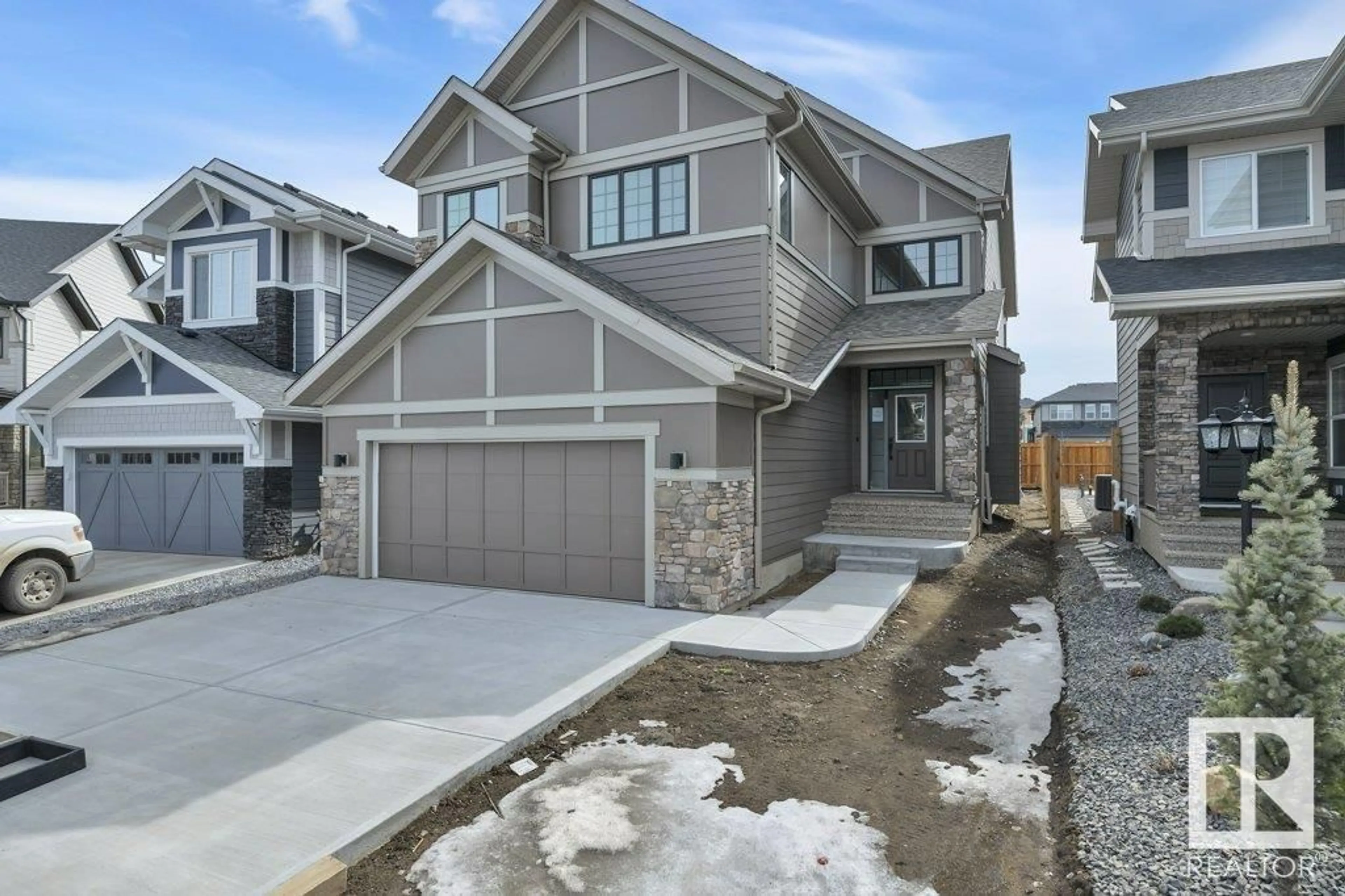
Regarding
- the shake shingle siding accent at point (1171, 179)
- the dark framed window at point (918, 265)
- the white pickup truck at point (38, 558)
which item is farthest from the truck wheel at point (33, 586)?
the shake shingle siding accent at point (1171, 179)

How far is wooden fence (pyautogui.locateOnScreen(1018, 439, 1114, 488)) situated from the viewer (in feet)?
77.9

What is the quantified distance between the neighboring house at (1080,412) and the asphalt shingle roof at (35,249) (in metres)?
44.1

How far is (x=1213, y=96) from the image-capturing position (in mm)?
10859

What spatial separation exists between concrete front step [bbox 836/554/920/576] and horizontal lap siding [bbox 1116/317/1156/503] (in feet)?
15.0

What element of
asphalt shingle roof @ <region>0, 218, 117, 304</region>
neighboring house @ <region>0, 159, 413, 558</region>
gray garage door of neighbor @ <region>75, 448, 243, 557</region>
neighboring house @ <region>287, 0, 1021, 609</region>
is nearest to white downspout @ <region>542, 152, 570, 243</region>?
neighboring house @ <region>287, 0, 1021, 609</region>

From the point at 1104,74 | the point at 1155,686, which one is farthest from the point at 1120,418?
the point at 1155,686

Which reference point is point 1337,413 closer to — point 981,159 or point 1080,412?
point 981,159

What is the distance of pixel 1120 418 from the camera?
47.4 feet

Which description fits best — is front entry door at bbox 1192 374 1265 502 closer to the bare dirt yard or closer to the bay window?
the bay window

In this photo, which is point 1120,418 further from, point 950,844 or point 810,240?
point 950,844

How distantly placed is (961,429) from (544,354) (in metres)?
6.79

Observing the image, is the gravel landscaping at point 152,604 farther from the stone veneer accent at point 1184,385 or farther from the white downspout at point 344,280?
the stone veneer accent at point 1184,385

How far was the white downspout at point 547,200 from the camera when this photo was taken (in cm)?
1086

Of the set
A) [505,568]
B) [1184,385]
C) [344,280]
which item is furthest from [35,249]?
[1184,385]
